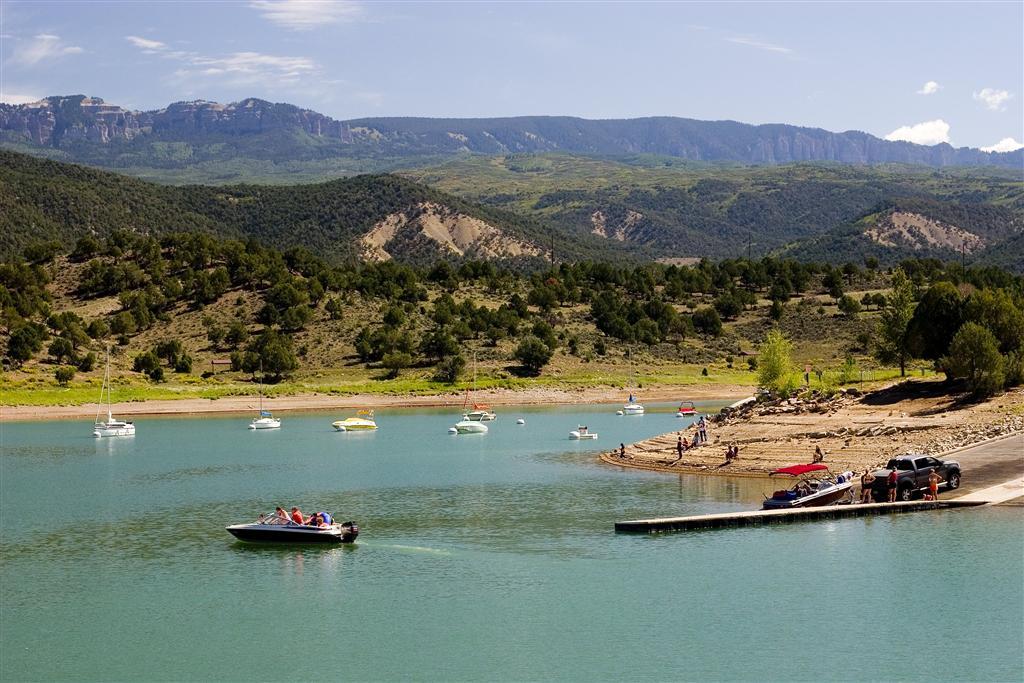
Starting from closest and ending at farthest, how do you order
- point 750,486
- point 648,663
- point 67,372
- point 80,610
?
point 648,663
point 80,610
point 750,486
point 67,372

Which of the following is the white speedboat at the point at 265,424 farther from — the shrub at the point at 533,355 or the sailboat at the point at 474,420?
the shrub at the point at 533,355

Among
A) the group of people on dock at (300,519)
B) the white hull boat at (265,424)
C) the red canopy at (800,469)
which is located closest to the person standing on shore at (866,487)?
the red canopy at (800,469)

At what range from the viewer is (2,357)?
413 feet

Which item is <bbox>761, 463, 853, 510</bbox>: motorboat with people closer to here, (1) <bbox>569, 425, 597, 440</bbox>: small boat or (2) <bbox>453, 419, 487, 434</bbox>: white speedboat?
(1) <bbox>569, 425, 597, 440</bbox>: small boat

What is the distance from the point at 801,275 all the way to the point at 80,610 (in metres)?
148

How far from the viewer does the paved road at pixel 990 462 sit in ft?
173

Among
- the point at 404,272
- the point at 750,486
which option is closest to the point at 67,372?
the point at 404,272

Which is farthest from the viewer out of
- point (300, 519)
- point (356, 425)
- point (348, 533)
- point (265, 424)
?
point (265, 424)

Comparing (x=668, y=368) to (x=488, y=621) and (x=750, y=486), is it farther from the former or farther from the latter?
(x=488, y=621)

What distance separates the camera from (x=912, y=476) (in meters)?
51.5

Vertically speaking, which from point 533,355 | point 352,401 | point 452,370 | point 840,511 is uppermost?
point 533,355

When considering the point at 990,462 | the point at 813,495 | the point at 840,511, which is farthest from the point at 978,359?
the point at 840,511

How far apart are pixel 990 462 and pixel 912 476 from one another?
737 cm

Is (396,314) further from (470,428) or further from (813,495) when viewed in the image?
(813,495)
